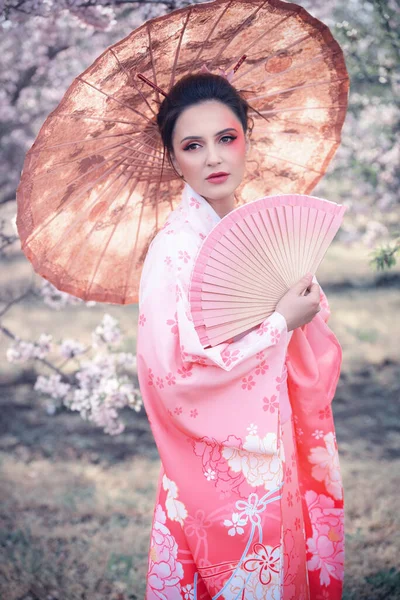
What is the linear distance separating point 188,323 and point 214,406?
0.87ft

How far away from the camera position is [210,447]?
1.76 metres

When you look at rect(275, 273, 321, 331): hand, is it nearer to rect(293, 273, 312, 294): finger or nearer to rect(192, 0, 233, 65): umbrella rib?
rect(293, 273, 312, 294): finger

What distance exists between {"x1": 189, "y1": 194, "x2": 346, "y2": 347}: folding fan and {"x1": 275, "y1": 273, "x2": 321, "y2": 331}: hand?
46mm

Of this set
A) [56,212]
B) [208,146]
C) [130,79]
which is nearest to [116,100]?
[130,79]

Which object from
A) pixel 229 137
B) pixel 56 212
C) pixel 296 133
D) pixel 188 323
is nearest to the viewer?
pixel 188 323

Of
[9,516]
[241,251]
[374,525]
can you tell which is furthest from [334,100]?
→ [9,516]

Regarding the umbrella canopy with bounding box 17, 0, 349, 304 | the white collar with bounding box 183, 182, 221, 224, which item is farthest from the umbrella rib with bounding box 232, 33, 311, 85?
the white collar with bounding box 183, 182, 221, 224

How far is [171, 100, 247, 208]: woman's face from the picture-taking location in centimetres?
186

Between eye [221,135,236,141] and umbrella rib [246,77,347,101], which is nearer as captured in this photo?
eye [221,135,236,141]

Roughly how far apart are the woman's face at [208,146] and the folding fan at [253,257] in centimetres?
23

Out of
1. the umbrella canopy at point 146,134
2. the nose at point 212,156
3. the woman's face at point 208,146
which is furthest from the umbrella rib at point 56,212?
the nose at point 212,156

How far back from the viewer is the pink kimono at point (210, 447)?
169cm

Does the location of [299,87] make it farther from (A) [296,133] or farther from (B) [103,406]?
(B) [103,406]

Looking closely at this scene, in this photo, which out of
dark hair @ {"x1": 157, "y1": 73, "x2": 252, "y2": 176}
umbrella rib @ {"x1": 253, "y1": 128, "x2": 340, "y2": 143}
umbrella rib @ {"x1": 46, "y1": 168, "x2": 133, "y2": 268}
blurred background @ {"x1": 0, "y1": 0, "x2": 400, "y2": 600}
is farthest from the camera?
blurred background @ {"x1": 0, "y1": 0, "x2": 400, "y2": 600}
